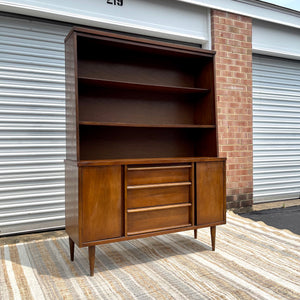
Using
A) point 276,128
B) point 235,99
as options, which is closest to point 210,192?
point 235,99

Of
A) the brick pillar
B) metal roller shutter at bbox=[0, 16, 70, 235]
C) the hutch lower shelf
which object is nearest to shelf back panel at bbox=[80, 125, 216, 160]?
the hutch lower shelf

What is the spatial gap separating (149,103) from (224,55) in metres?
1.69

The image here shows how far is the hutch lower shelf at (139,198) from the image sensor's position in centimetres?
230

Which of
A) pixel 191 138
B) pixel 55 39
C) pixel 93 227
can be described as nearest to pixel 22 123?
pixel 55 39

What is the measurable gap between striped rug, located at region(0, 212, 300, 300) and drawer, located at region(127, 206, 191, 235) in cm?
28

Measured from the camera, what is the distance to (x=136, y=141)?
306 cm

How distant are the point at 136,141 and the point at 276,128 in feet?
9.85

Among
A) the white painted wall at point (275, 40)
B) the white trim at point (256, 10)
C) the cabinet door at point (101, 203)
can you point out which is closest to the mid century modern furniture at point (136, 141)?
the cabinet door at point (101, 203)

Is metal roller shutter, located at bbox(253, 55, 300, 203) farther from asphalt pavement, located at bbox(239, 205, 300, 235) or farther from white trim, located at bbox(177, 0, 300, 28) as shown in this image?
white trim, located at bbox(177, 0, 300, 28)

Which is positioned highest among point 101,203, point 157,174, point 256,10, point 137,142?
point 256,10

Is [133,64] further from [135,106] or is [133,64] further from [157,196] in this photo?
[157,196]

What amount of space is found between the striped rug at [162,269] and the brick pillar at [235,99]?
118 centimetres

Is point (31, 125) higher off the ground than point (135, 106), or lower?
lower

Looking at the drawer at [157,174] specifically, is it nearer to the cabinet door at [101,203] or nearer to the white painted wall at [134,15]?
the cabinet door at [101,203]
